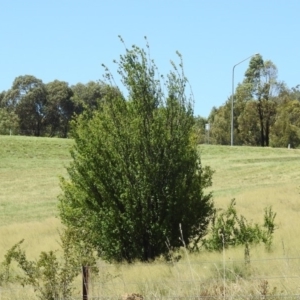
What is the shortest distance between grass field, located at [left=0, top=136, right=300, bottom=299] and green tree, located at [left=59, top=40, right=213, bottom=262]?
1072mm

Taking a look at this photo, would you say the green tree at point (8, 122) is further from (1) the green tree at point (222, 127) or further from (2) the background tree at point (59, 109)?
(1) the green tree at point (222, 127)

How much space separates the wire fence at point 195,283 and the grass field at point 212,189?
0.05 meters

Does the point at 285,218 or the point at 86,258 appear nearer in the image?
the point at 86,258

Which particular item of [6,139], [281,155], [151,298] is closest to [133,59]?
[151,298]

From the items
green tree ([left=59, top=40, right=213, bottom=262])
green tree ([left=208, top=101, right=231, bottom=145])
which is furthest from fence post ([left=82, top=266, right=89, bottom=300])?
green tree ([left=208, top=101, right=231, bottom=145])

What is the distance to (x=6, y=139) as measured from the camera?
6169 cm

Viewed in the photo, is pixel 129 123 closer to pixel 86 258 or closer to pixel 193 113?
pixel 193 113

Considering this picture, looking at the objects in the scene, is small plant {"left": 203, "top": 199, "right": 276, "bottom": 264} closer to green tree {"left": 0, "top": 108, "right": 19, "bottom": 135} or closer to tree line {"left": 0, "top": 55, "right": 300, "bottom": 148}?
tree line {"left": 0, "top": 55, "right": 300, "bottom": 148}

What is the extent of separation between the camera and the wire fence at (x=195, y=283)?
29.7 feet

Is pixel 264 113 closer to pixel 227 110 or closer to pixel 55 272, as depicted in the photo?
pixel 227 110

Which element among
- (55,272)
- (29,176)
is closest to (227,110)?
(29,176)

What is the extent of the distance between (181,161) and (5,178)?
31094 mm

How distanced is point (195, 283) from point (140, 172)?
18.1ft

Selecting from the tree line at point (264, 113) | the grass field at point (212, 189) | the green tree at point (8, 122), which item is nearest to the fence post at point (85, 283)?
the grass field at point (212, 189)
